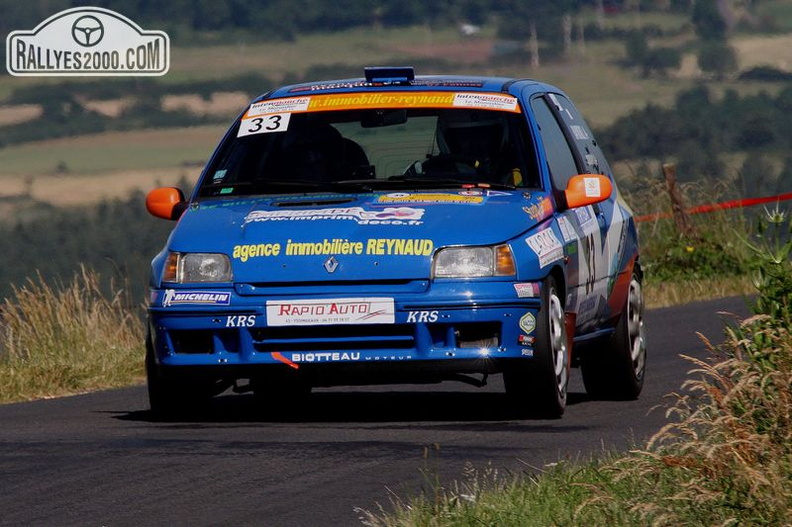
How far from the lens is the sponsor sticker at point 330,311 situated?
898cm

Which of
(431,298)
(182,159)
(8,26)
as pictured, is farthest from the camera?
(8,26)

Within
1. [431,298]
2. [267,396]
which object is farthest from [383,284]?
[267,396]

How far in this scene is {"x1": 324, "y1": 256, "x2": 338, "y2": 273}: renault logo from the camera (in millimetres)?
9031

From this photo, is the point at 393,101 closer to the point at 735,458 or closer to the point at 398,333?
the point at 398,333

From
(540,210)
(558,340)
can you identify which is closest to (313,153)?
(540,210)

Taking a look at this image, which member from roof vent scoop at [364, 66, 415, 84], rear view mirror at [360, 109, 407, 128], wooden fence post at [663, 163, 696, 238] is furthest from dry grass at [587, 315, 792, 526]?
wooden fence post at [663, 163, 696, 238]

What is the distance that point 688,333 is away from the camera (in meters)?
15.3

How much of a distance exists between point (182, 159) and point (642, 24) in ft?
65.3

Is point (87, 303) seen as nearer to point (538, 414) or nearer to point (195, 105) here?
point (538, 414)

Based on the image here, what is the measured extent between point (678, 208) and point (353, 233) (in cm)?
1362

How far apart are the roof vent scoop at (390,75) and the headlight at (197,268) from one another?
6.40 feet

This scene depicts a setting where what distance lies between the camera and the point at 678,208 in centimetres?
2234
